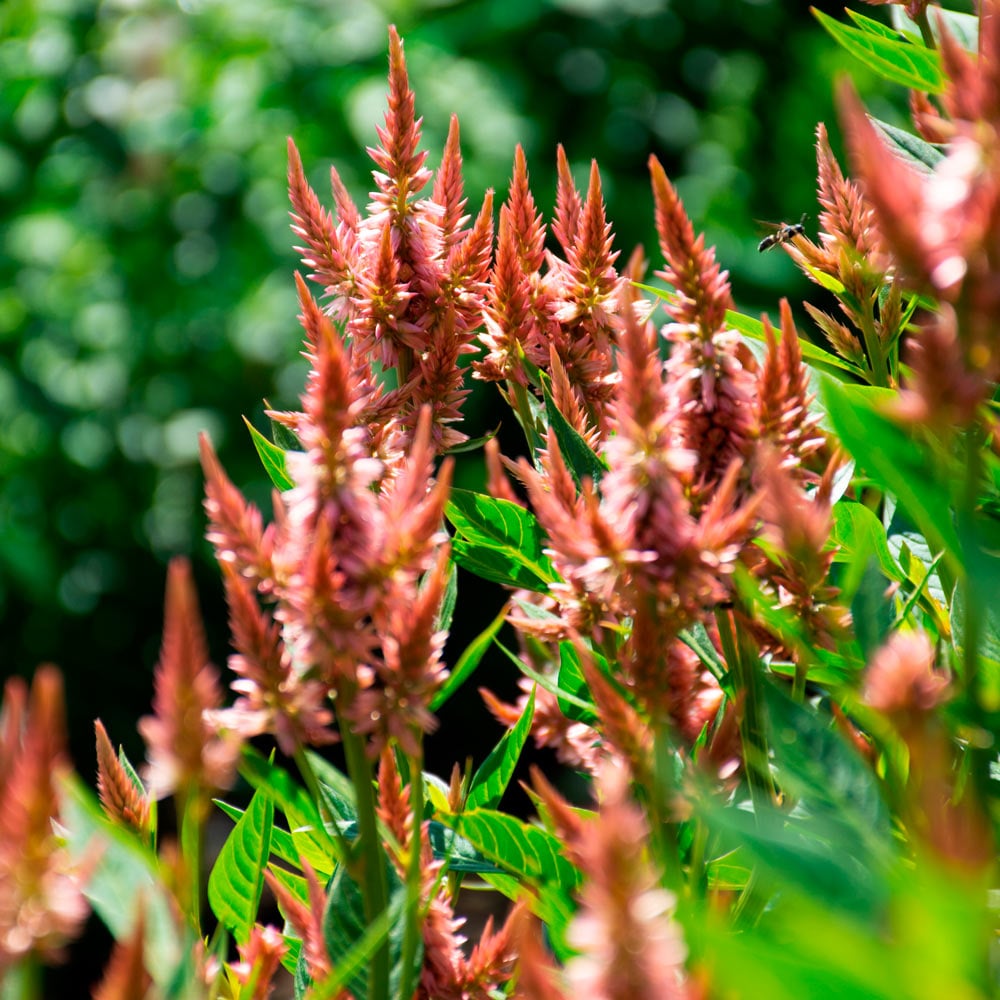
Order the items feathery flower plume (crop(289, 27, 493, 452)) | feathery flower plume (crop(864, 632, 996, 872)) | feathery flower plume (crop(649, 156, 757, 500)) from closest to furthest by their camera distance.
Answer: feathery flower plume (crop(864, 632, 996, 872))
feathery flower plume (crop(649, 156, 757, 500))
feathery flower plume (crop(289, 27, 493, 452))

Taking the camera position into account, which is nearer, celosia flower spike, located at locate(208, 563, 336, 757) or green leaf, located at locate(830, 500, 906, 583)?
celosia flower spike, located at locate(208, 563, 336, 757)

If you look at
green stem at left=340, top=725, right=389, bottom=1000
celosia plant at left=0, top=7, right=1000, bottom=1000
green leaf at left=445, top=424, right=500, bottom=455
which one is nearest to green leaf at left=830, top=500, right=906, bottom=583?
celosia plant at left=0, top=7, right=1000, bottom=1000

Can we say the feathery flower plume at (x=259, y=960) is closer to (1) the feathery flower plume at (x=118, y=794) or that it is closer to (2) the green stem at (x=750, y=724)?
(1) the feathery flower plume at (x=118, y=794)

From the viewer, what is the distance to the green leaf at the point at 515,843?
63cm

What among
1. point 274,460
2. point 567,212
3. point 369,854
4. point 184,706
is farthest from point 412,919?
point 567,212

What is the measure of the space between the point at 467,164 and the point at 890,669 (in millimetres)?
3024

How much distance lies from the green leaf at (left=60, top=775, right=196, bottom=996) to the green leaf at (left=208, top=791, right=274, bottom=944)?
0.15 metres

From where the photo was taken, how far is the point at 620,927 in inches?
12.5

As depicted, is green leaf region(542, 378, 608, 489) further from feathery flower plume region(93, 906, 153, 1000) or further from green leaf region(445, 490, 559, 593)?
feathery flower plume region(93, 906, 153, 1000)

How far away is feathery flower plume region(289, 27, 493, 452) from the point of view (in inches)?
30.6

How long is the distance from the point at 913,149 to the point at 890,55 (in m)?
0.10

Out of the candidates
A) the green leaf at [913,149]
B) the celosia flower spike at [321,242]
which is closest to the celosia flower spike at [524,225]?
the celosia flower spike at [321,242]

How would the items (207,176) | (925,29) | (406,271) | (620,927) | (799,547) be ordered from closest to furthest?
1. (620,927)
2. (799,547)
3. (406,271)
4. (925,29)
5. (207,176)

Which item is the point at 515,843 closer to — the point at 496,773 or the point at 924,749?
the point at 496,773
